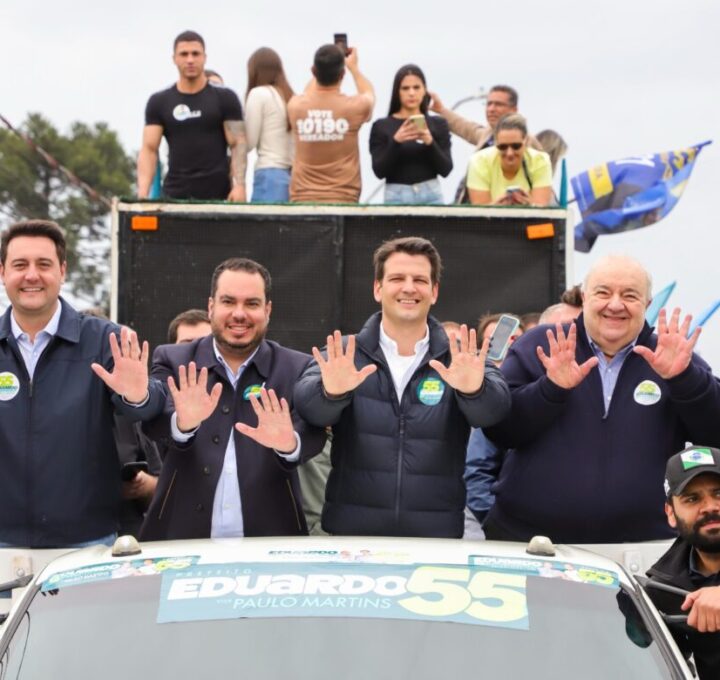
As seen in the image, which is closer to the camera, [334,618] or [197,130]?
[334,618]

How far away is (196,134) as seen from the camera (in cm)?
1099

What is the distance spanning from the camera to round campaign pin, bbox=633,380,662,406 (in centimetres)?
629

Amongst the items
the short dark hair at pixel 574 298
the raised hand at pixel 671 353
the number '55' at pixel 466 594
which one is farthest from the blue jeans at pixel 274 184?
the number '55' at pixel 466 594

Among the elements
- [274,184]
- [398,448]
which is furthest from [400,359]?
[274,184]

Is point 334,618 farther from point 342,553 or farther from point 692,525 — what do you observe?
point 692,525

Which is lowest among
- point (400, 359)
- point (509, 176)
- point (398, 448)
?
point (398, 448)

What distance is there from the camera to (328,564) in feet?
14.5

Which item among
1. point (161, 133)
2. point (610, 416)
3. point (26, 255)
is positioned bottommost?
point (610, 416)

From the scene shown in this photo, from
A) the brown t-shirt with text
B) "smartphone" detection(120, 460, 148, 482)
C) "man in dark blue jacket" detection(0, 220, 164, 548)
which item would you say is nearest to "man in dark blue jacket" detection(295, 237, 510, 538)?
"man in dark blue jacket" detection(0, 220, 164, 548)

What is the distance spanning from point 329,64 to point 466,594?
6842 millimetres

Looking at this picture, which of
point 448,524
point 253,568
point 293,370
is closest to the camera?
point 253,568

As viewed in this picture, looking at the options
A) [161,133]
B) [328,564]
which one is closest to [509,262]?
[161,133]

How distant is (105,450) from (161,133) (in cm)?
503

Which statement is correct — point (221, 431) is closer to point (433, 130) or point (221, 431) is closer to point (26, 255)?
point (26, 255)
